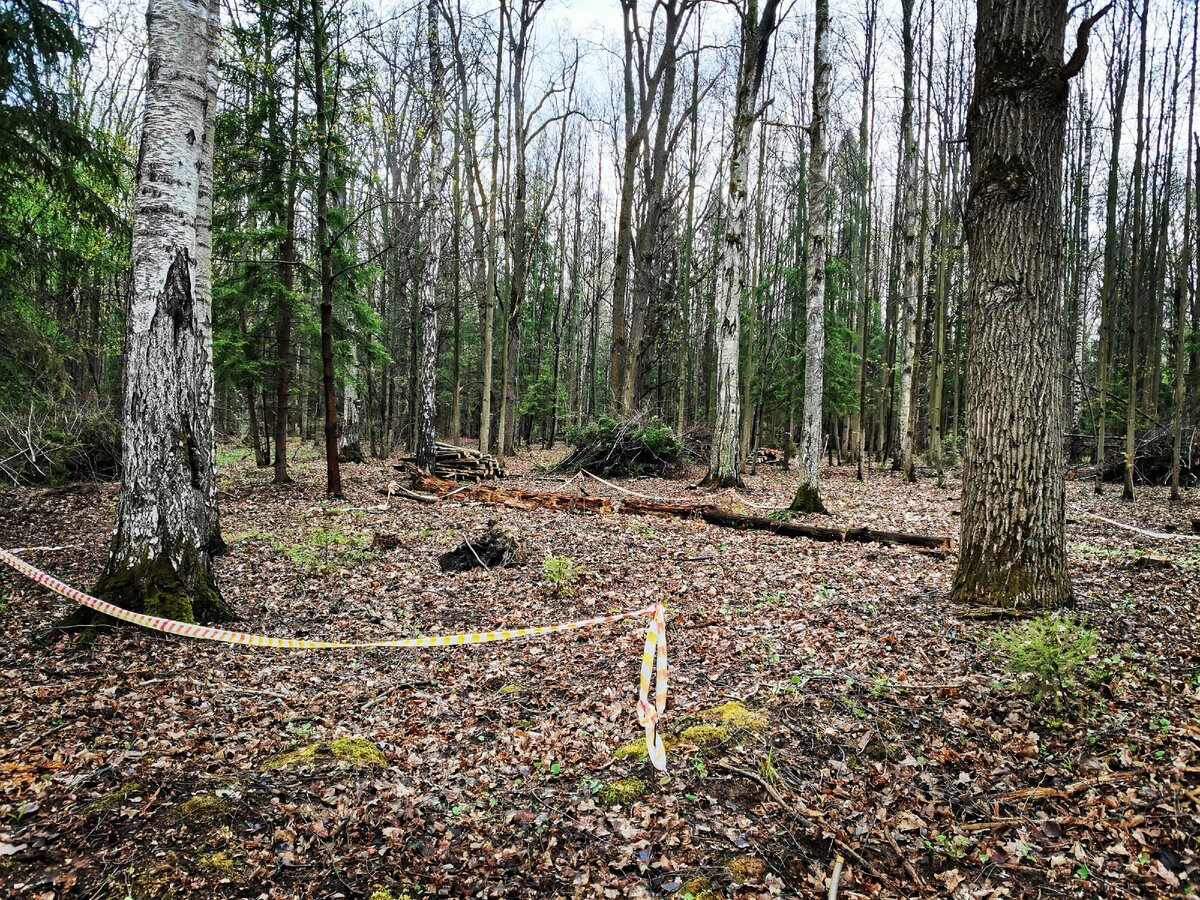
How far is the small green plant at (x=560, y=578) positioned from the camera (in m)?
6.81

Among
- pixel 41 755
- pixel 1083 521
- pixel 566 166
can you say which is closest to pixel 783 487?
pixel 1083 521

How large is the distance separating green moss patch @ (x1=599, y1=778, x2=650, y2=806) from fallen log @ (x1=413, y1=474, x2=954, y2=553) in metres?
6.18

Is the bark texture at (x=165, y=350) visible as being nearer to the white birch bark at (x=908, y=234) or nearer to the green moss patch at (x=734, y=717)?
the green moss patch at (x=734, y=717)

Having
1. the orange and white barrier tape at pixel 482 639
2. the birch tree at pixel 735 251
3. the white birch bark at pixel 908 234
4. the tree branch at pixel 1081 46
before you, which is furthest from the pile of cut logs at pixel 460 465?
the tree branch at pixel 1081 46

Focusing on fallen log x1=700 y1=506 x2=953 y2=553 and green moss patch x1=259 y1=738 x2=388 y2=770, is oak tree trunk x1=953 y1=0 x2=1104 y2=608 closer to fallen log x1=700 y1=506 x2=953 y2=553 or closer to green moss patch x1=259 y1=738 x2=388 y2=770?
fallen log x1=700 y1=506 x2=953 y2=553

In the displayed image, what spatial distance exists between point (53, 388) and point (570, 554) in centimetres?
1086

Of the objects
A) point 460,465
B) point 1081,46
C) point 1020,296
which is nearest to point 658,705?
point 1020,296

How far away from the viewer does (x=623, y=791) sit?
3432 mm

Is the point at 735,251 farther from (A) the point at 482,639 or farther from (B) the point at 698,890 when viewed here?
(B) the point at 698,890

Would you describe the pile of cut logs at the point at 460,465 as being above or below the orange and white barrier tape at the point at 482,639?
above

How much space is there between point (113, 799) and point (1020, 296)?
695cm

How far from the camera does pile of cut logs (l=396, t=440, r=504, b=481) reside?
1494cm

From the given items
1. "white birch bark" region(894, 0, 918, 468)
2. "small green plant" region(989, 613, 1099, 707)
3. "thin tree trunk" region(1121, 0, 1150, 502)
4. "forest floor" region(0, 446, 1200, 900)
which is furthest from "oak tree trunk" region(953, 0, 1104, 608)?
"white birch bark" region(894, 0, 918, 468)

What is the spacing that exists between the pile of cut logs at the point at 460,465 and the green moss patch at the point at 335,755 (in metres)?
11.2
